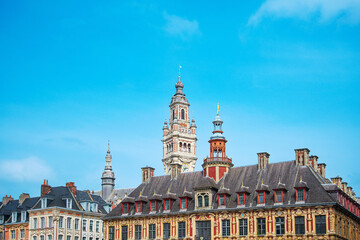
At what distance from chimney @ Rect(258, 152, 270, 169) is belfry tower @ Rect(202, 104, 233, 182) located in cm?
502

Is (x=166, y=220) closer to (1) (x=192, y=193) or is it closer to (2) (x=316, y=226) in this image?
(1) (x=192, y=193)

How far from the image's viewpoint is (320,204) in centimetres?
6091

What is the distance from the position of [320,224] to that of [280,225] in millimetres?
4773

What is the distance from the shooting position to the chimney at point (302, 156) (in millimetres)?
67688

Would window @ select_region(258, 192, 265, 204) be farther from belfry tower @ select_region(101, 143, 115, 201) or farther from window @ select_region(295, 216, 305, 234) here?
belfry tower @ select_region(101, 143, 115, 201)

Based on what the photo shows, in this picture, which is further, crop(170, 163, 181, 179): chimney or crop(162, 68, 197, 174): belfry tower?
crop(162, 68, 197, 174): belfry tower

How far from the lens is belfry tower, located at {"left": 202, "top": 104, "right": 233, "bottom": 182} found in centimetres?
Answer: 7394

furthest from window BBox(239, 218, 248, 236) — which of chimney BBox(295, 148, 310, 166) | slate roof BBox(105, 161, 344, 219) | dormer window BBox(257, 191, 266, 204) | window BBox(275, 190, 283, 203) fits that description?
chimney BBox(295, 148, 310, 166)

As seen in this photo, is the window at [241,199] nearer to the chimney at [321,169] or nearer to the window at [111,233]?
the chimney at [321,169]

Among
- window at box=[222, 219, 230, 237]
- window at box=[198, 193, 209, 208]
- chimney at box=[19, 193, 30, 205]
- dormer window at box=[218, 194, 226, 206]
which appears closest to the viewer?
window at box=[222, 219, 230, 237]

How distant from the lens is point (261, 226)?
2539 inches

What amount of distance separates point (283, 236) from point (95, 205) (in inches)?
1541

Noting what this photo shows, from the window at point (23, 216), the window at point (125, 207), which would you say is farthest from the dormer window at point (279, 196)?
the window at point (23, 216)

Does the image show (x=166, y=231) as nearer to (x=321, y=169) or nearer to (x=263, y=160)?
(x=263, y=160)
